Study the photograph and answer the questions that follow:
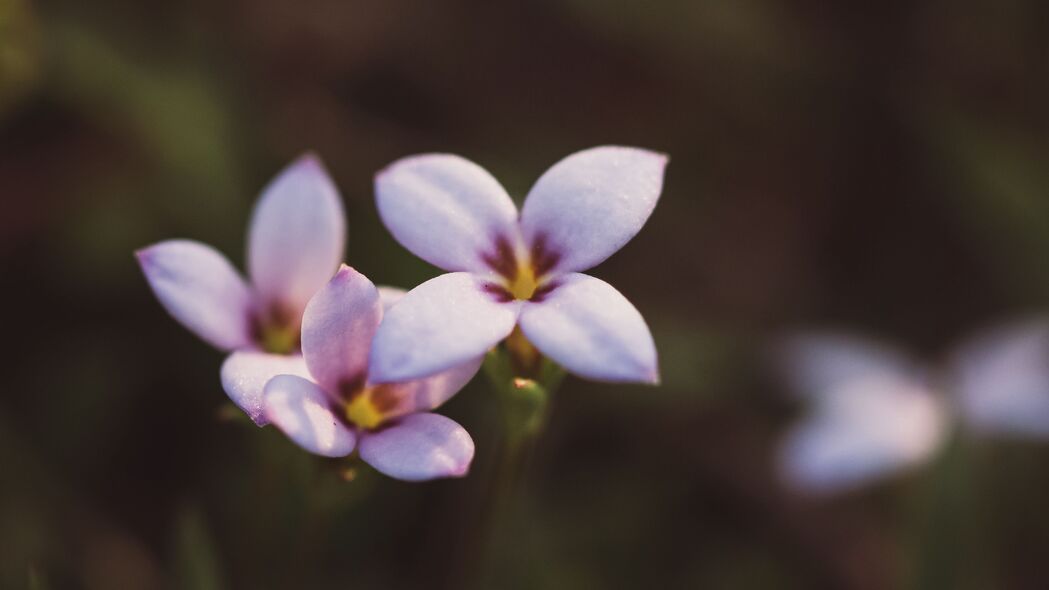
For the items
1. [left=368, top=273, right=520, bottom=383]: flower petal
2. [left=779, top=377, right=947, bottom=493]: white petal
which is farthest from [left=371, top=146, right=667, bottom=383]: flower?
[left=779, top=377, right=947, bottom=493]: white petal

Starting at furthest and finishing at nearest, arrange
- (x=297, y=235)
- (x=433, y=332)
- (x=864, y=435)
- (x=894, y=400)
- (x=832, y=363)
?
1. (x=832, y=363)
2. (x=894, y=400)
3. (x=864, y=435)
4. (x=297, y=235)
5. (x=433, y=332)

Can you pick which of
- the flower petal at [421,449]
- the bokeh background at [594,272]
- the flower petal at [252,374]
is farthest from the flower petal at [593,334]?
the bokeh background at [594,272]

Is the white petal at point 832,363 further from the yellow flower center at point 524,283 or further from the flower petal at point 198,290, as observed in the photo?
the flower petal at point 198,290

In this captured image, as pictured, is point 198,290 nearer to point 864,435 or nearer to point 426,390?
point 426,390

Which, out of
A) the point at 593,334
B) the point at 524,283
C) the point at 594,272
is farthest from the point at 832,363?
the point at 593,334

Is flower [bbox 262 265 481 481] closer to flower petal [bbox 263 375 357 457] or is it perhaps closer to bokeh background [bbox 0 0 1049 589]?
flower petal [bbox 263 375 357 457]

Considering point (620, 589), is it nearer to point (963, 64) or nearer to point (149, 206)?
point (149, 206)
